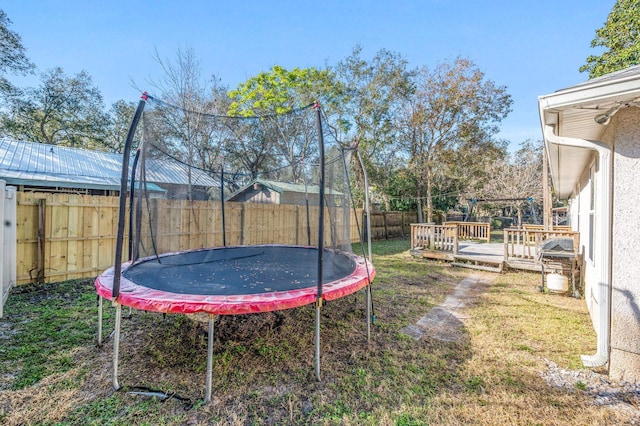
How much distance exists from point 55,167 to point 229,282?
351 inches

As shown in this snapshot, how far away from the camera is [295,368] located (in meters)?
2.21

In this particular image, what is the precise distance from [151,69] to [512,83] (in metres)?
13.4

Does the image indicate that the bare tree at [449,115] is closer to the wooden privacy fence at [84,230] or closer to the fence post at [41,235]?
the wooden privacy fence at [84,230]

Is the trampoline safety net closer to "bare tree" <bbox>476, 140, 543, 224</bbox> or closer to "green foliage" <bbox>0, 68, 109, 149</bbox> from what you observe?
"bare tree" <bbox>476, 140, 543, 224</bbox>

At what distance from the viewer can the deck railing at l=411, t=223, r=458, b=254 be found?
690 cm

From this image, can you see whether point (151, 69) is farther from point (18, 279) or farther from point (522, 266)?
point (522, 266)

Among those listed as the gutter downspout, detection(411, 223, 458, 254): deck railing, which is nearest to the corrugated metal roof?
detection(411, 223, 458, 254): deck railing

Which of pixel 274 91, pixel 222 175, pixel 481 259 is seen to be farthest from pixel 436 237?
pixel 274 91

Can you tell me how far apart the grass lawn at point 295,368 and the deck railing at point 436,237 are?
10.7 feet

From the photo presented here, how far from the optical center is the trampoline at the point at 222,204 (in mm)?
2000

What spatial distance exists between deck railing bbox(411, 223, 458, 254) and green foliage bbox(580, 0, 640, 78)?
9.01 metres

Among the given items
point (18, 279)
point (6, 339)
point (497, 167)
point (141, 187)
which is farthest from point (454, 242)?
point (497, 167)

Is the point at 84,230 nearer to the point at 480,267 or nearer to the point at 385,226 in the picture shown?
the point at 480,267

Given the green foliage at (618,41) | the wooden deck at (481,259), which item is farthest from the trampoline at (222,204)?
the green foliage at (618,41)
